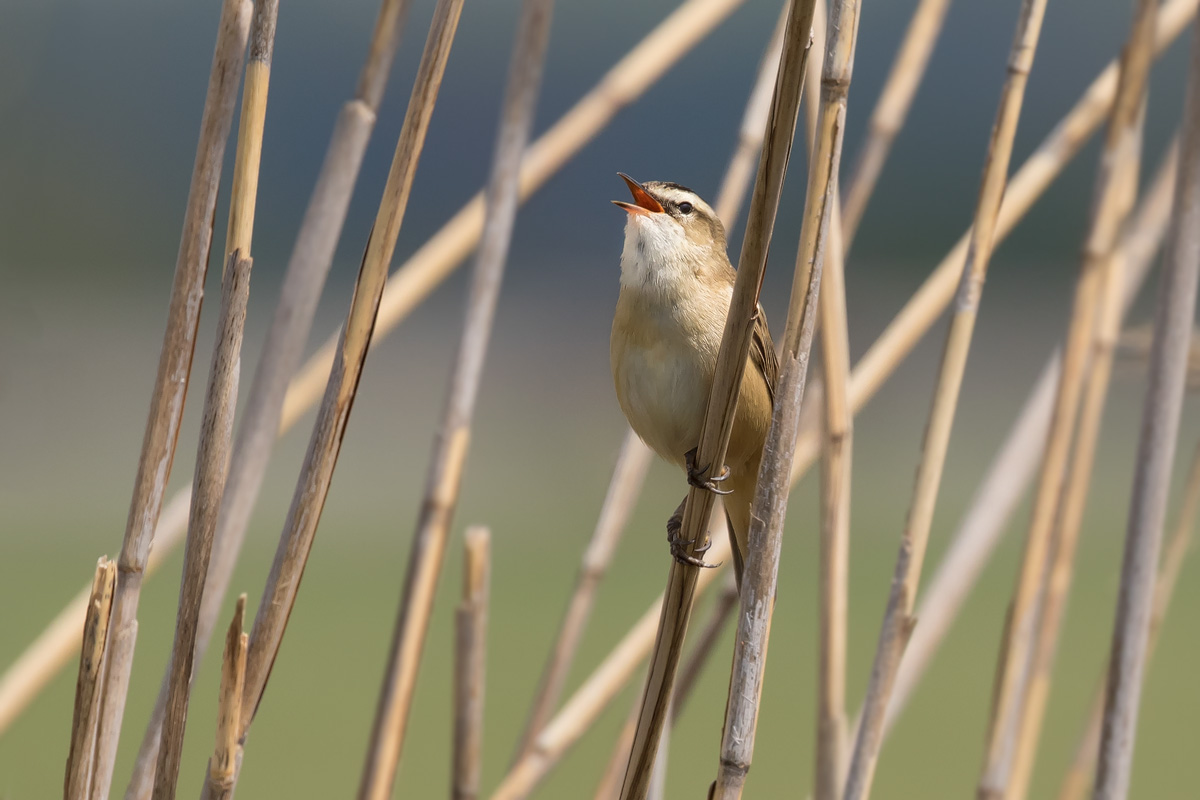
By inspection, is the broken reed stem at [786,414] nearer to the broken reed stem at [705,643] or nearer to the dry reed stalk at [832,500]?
the dry reed stalk at [832,500]

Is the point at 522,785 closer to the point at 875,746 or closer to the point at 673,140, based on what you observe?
the point at 875,746

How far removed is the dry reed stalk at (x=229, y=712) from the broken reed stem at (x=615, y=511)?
2.32 ft

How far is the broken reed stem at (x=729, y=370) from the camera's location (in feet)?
2.68

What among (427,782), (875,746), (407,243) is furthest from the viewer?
(407,243)

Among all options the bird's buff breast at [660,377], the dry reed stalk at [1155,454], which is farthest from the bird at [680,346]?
the dry reed stalk at [1155,454]

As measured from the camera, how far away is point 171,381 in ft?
3.18

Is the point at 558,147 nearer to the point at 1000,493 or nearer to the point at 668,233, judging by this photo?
the point at 668,233

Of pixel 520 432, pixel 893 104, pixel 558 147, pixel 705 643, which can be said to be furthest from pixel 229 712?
pixel 520 432

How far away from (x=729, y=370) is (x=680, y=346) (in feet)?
1.72

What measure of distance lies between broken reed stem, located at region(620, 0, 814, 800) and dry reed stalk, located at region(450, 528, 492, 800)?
46cm

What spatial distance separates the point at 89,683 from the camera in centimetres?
97

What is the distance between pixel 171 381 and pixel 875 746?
2.87 feet

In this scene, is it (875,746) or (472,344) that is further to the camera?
(472,344)


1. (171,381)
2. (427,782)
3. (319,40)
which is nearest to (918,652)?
(171,381)
